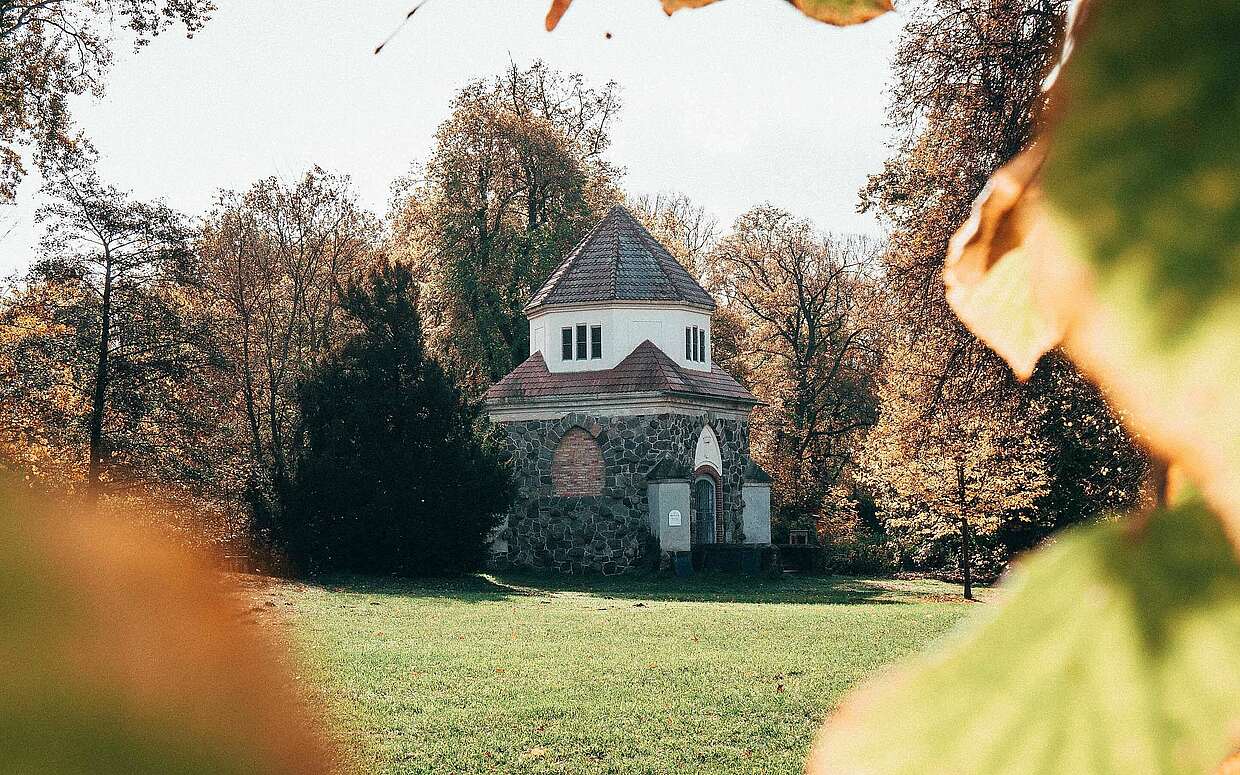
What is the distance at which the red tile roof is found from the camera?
57.5ft

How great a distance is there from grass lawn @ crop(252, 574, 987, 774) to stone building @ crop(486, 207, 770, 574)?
3275 mm

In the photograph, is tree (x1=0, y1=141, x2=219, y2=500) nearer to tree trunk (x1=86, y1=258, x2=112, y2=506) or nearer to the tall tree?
tree trunk (x1=86, y1=258, x2=112, y2=506)

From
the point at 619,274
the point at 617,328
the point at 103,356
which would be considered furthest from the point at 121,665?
the point at 619,274

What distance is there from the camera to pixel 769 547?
17.9 meters

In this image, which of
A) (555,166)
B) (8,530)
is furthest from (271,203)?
(8,530)

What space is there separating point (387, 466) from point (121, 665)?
15.8 m

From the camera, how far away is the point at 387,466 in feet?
51.0

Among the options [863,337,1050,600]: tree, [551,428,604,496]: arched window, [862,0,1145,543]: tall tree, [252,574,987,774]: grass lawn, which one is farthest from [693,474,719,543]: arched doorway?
[862,0,1145,543]: tall tree

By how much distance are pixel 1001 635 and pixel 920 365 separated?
11.0 meters

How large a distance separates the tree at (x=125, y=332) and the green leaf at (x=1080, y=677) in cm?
1385

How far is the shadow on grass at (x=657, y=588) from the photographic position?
1397cm

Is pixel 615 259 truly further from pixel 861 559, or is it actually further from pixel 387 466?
pixel 861 559

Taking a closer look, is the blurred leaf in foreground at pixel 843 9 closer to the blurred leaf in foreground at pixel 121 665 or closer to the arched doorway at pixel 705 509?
the blurred leaf in foreground at pixel 121 665

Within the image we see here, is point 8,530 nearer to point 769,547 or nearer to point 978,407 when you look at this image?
point 978,407
